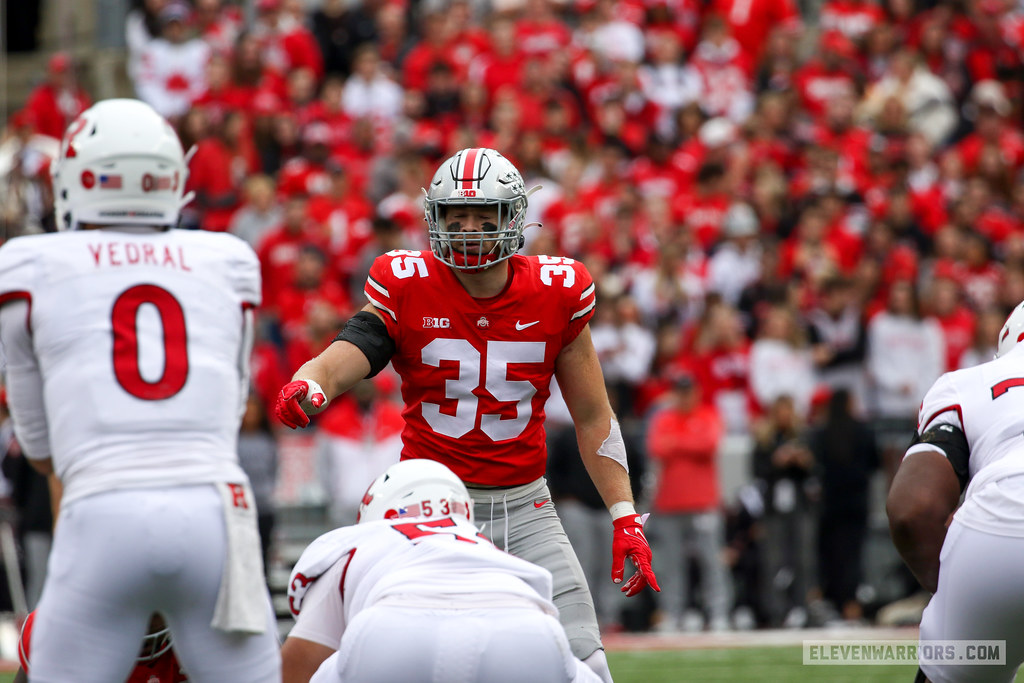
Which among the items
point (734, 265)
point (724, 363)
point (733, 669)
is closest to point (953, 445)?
point (733, 669)

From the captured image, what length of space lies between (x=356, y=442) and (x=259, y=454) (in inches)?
31.2

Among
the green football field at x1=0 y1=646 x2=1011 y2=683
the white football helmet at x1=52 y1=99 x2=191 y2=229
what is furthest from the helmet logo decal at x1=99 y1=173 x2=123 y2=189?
the green football field at x1=0 y1=646 x2=1011 y2=683

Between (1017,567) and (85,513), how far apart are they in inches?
92.4

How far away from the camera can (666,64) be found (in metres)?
13.4

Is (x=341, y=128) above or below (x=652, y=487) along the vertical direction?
above

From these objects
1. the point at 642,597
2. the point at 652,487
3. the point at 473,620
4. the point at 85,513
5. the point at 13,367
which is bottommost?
the point at 642,597

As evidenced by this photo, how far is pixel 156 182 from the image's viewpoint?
147 inches

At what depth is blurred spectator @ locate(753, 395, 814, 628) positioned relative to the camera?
33.9ft

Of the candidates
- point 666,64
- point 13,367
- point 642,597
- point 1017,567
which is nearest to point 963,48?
point 666,64

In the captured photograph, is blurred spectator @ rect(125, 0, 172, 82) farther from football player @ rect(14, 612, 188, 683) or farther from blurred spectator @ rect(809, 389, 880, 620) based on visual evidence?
football player @ rect(14, 612, 188, 683)

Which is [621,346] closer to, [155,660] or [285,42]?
[285,42]

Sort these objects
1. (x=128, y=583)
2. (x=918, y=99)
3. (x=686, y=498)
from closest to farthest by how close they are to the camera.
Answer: (x=128, y=583), (x=686, y=498), (x=918, y=99)

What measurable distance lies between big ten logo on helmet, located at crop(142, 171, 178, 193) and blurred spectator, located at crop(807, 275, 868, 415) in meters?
7.53

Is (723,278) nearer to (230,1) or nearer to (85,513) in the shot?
(230,1)
